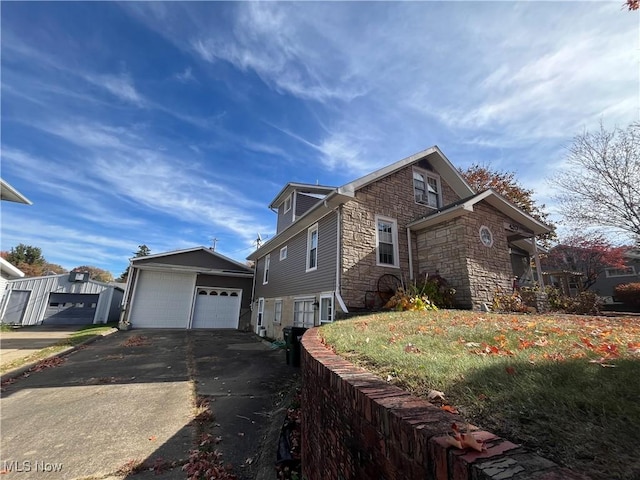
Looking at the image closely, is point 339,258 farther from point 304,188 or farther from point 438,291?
point 304,188

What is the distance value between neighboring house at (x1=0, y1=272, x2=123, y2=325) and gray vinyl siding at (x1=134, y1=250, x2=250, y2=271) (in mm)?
7250

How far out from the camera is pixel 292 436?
4211 millimetres

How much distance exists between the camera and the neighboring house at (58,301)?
733 inches

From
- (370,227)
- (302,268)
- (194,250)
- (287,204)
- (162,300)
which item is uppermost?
(287,204)

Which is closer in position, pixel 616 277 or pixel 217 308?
pixel 217 308

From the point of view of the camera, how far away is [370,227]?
32.9 feet

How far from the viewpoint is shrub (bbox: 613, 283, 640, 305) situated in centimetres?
1920

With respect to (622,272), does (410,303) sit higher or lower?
lower

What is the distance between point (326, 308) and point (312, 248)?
9.26ft

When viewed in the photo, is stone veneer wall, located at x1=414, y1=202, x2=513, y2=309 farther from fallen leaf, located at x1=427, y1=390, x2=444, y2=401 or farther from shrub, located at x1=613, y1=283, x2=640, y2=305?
shrub, located at x1=613, y1=283, x2=640, y2=305

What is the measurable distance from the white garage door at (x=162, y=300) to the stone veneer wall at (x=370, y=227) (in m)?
13.8

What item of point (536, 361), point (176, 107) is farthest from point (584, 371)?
point (176, 107)

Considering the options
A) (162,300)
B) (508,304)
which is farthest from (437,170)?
(162,300)

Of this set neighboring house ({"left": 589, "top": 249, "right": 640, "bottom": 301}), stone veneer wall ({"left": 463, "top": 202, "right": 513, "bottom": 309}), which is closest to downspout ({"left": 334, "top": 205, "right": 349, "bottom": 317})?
stone veneer wall ({"left": 463, "top": 202, "right": 513, "bottom": 309})
